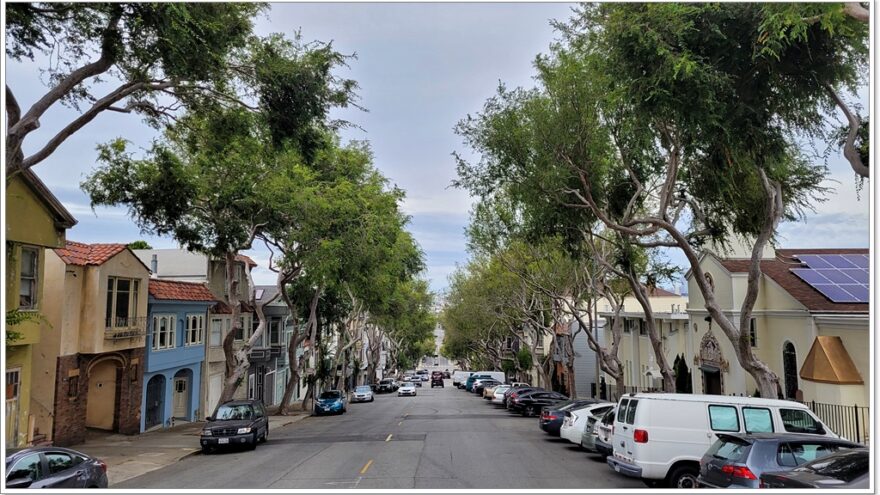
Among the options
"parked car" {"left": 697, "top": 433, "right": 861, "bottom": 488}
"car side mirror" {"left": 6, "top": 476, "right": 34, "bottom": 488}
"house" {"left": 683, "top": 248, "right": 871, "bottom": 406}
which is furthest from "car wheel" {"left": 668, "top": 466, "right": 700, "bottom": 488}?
"car side mirror" {"left": 6, "top": 476, "right": 34, "bottom": 488}

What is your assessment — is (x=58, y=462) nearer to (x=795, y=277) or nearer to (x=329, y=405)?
(x=795, y=277)

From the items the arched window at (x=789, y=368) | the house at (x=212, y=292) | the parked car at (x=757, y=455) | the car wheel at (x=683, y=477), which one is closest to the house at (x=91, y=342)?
the house at (x=212, y=292)

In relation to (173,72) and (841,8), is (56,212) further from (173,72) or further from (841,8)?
(841,8)

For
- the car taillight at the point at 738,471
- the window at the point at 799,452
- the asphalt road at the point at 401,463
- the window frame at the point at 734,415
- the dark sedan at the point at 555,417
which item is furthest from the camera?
the dark sedan at the point at 555,417

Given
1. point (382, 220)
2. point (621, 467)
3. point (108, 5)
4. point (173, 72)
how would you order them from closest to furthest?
point (108, 5) → point (173, 72) → point (621, 467) → point (382, 220)

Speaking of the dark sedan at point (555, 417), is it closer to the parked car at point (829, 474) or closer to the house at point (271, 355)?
the parked car at point (829, 474)

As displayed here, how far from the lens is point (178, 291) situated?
98.1 ft

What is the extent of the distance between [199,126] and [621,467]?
11.8m

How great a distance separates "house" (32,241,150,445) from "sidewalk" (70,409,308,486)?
0.91 m

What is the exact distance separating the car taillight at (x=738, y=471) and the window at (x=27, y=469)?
34.7 ft

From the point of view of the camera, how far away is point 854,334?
1934cm

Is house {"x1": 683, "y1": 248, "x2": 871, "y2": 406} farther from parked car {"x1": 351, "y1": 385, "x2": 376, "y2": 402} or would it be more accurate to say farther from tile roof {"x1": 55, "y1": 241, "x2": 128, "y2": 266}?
parked car {"x1": 351, "y1": 385, "x2": 376, "y2": 402}

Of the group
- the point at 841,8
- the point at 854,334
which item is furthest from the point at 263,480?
the point at 854,334

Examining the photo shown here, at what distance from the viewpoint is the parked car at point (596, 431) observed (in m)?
16.1
